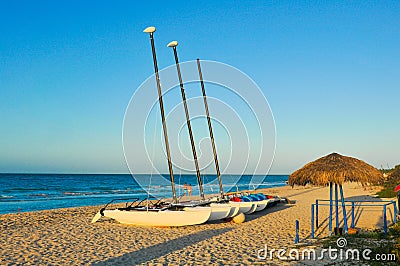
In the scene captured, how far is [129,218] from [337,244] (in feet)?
26.3

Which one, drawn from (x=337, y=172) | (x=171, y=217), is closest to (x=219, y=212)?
(x=171, y=217)

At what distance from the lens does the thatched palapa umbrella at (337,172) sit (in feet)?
40.2

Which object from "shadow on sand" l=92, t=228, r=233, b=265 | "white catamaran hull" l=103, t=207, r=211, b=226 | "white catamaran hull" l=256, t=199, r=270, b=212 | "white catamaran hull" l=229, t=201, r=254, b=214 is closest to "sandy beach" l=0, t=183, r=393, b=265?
"shadow on sand" l=92, t=228, r=233, b=265

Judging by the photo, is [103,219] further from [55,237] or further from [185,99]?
[185,99]

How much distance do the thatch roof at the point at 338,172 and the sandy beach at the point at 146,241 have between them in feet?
5.84

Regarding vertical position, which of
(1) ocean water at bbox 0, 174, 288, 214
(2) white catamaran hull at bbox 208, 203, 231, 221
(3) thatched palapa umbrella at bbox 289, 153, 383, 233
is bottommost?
(1) ocean water at bbox 0, 174, 288, 214

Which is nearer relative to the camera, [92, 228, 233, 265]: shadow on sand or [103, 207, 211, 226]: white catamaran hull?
[92, 228, 233, 265]: shadow on sand

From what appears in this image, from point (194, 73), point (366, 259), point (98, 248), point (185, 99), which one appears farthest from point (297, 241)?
point (194, 73)

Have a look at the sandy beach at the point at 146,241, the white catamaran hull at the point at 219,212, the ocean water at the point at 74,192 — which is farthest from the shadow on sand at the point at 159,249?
the ocean water at the point at 74,192

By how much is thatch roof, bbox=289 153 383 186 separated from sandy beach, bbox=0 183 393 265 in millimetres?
1780

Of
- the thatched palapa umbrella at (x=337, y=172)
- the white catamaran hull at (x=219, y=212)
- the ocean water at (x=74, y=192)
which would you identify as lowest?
the ocean water at (x=74, y=192)

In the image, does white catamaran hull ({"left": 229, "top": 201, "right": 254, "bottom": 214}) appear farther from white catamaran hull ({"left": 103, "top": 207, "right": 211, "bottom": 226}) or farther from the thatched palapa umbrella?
the thatched palapa umbrella

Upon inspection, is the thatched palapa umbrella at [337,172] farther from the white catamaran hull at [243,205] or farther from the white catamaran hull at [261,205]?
the white catamaran hull at [261,205]

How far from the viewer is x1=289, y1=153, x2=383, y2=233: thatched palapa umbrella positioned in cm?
1227
